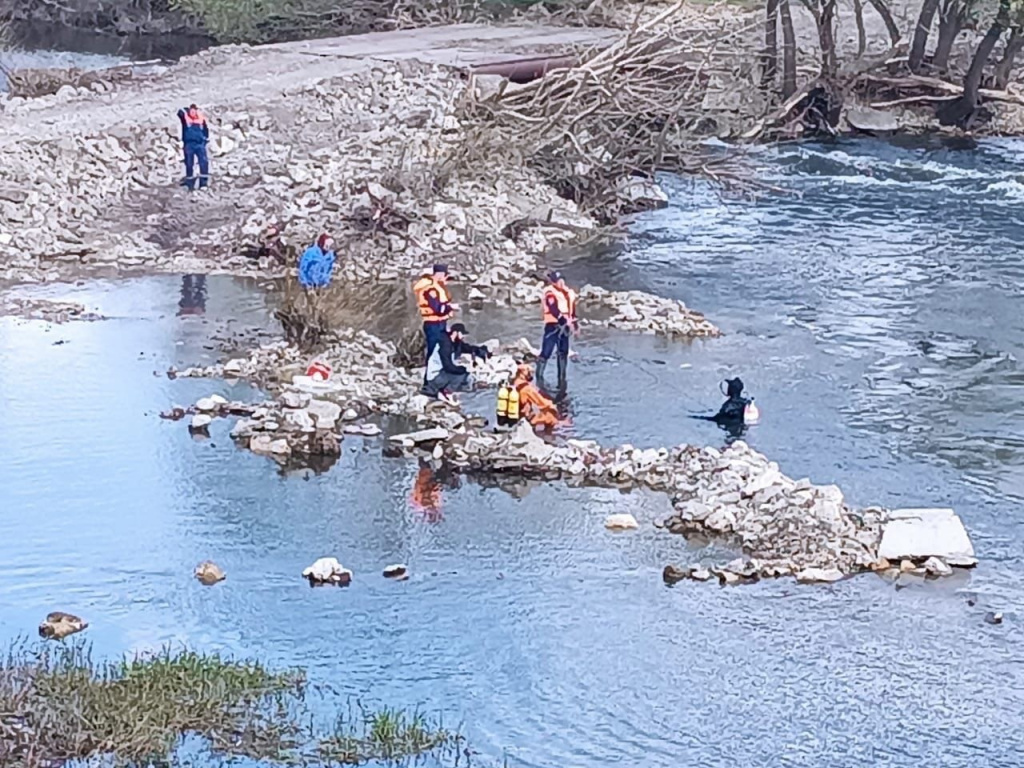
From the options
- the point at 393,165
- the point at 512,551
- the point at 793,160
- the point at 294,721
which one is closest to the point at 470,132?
the point at 393,165

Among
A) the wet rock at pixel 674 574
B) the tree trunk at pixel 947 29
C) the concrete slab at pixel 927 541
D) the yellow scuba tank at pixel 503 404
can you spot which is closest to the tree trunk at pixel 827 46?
the tree trunk at pixel 947 29

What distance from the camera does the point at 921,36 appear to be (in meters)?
39.4

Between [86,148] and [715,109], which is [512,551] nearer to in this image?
[86,148]

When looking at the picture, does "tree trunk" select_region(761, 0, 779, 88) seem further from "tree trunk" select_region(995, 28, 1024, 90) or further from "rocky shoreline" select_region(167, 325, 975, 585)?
"rocky shoreline" select_region(167, 325, 975, 585)

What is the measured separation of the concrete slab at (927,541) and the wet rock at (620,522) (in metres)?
2.20

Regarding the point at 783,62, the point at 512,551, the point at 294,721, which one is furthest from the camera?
the point at 783,62

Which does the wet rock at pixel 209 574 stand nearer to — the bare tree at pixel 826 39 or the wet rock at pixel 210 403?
the wet rock at pixel 210 403

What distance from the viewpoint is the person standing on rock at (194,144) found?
2612 centimetres

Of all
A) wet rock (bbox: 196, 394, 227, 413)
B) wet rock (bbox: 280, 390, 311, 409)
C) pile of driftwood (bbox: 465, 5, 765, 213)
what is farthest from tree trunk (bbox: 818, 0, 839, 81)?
wet rock (bbox: 196, 394, 227, 413)

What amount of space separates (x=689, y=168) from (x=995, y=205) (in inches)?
219

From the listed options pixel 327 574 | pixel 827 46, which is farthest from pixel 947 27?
pixel 327 574

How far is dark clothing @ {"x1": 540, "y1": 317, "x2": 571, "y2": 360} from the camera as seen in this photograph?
18500 millimetres

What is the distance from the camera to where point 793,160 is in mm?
34875

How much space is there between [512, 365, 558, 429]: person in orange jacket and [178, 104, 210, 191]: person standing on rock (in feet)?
34.4
